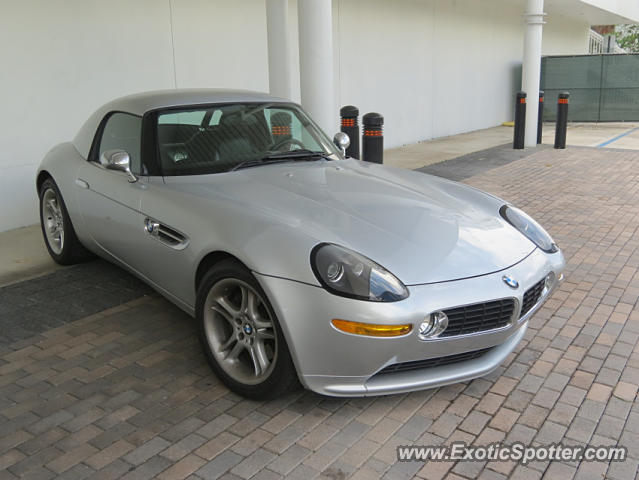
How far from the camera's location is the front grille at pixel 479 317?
2900 millimetres

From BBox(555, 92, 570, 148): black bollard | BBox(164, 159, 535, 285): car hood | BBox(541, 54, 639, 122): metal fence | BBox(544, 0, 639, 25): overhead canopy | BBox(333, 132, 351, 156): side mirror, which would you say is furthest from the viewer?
BBox(544, 0, 639, 25): overhead canopy

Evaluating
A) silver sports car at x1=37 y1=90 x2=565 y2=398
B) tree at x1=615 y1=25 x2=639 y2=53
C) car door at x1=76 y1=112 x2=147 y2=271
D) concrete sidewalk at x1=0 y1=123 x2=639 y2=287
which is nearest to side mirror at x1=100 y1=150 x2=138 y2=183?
silver sports car at x1=37 y1=90 x2=565 y2=398

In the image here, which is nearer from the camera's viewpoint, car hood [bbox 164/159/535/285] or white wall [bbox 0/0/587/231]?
car hood [bbox 164/159/535/285]

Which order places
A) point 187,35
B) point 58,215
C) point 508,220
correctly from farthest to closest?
point 187,35, point 58,215, point 508,220

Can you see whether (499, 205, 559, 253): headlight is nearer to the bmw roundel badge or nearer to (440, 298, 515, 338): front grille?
the bmw roundel badge

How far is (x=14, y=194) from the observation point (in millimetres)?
6898

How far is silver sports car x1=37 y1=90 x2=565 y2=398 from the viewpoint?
2863 mm

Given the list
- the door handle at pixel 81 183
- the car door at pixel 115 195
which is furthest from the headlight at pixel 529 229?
the door handle at pixel 81 183

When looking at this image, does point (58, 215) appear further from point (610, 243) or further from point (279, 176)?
point (610, 243)

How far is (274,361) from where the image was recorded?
302 cm

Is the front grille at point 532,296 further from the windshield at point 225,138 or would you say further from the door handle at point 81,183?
the door handle at point 81,183

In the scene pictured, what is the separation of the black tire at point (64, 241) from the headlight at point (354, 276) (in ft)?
9.33

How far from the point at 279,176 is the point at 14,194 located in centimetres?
426

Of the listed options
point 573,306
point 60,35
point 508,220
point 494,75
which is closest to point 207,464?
Answer: point 508,220
